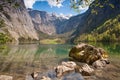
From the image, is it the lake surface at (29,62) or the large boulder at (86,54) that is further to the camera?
the large boulder at (86,54)

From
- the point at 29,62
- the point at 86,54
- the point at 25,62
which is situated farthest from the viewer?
Result: the point at 86,54

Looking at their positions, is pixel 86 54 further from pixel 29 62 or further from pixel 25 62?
pixel 25 62

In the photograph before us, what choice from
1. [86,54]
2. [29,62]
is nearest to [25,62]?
[29,62]

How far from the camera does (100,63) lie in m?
41.5

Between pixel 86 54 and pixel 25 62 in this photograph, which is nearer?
pixel 25 62

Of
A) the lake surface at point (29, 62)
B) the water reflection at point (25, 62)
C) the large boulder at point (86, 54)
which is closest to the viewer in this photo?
the lake surface at point (29, 62)

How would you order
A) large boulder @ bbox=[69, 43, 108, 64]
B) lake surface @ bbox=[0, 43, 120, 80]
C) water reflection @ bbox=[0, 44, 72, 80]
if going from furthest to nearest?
1. large boulder @ bbox=[69, 43, 108, 64]
2. water reflection @ bbox=[0, 44, 72, 80]
3. lake surface @ bbox=[0, 43, 120, 80]

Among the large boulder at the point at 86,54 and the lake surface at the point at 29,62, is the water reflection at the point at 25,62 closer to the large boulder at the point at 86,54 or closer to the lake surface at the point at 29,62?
the lake surface at the point at 29,62

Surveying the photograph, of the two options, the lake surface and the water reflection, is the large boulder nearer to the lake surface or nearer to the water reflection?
the lake surface

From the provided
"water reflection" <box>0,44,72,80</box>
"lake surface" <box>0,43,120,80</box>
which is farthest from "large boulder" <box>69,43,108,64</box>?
"water reflection" <box>0,44,72,80</box>

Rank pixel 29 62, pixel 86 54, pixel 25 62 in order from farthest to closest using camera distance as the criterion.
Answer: pixel 86 54, pixel 25 62, pixel 29 62

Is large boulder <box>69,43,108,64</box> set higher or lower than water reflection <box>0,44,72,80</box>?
higher

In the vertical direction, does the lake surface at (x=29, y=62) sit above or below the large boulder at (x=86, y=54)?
below

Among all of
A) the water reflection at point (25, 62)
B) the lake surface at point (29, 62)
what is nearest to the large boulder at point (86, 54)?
the lake surface at point (29, 62)
